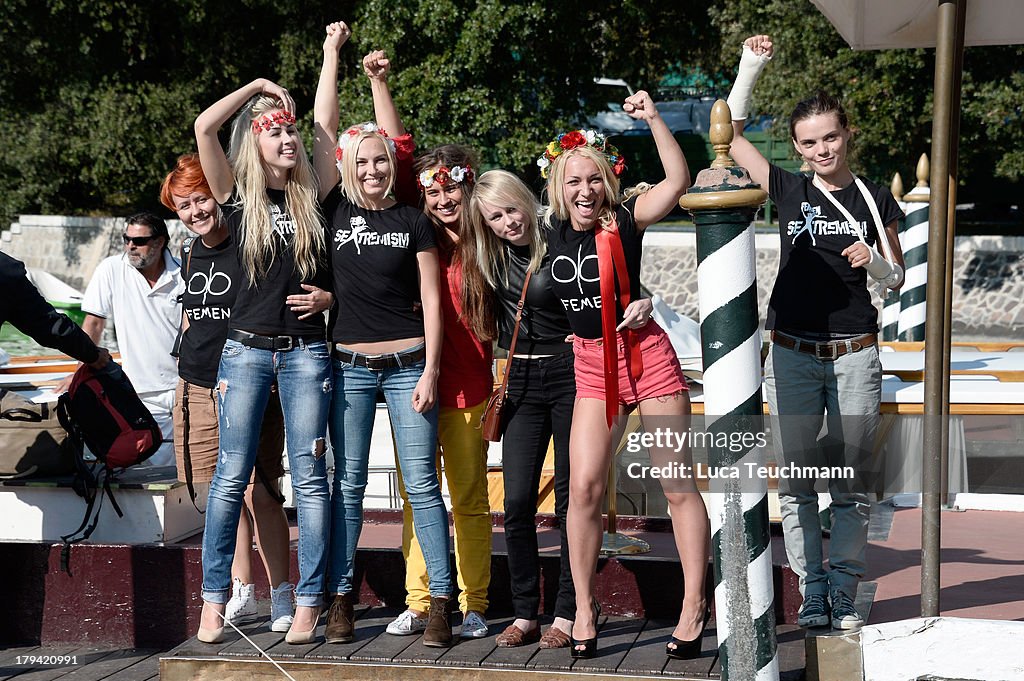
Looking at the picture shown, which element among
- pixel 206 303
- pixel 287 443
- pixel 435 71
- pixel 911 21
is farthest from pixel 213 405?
pixel 435 71

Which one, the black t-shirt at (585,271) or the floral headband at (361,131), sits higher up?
the floral headband at (361,131)

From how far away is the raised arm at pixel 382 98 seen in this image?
480cm

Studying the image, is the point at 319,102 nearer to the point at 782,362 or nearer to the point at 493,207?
the point at 493,207

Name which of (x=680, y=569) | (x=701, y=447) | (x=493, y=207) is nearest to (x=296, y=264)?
(x=493, y=207)

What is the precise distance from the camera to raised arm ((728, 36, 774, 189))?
445cm

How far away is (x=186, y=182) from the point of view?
4.95 m

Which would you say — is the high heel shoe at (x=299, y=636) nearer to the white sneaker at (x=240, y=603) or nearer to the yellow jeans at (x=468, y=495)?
the white sneaker at (x=240, y=603)

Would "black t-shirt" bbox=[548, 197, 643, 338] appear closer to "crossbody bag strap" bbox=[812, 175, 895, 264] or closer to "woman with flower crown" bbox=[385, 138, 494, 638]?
"woman with flower crown" bbox=[385, 138, 494, 638]

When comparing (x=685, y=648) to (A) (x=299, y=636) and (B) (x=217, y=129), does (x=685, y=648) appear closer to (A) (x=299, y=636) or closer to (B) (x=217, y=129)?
(A) (x=299, y=636)

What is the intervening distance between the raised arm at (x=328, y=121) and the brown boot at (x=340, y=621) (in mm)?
1500

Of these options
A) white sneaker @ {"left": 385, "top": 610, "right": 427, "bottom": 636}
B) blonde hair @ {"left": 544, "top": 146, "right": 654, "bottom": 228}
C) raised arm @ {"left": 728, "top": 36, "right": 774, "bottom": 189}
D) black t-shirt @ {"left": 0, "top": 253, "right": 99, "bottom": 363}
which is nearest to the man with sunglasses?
black t-shirt @ {"left": 0, "top": 253, "right": 99, "bottom": 363}

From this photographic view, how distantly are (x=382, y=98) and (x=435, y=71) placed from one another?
39.0 feet

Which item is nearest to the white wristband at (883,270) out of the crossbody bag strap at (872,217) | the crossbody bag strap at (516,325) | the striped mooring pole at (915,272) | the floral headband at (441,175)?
the crossbody bag strap at (872,217)

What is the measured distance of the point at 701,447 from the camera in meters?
4.30
